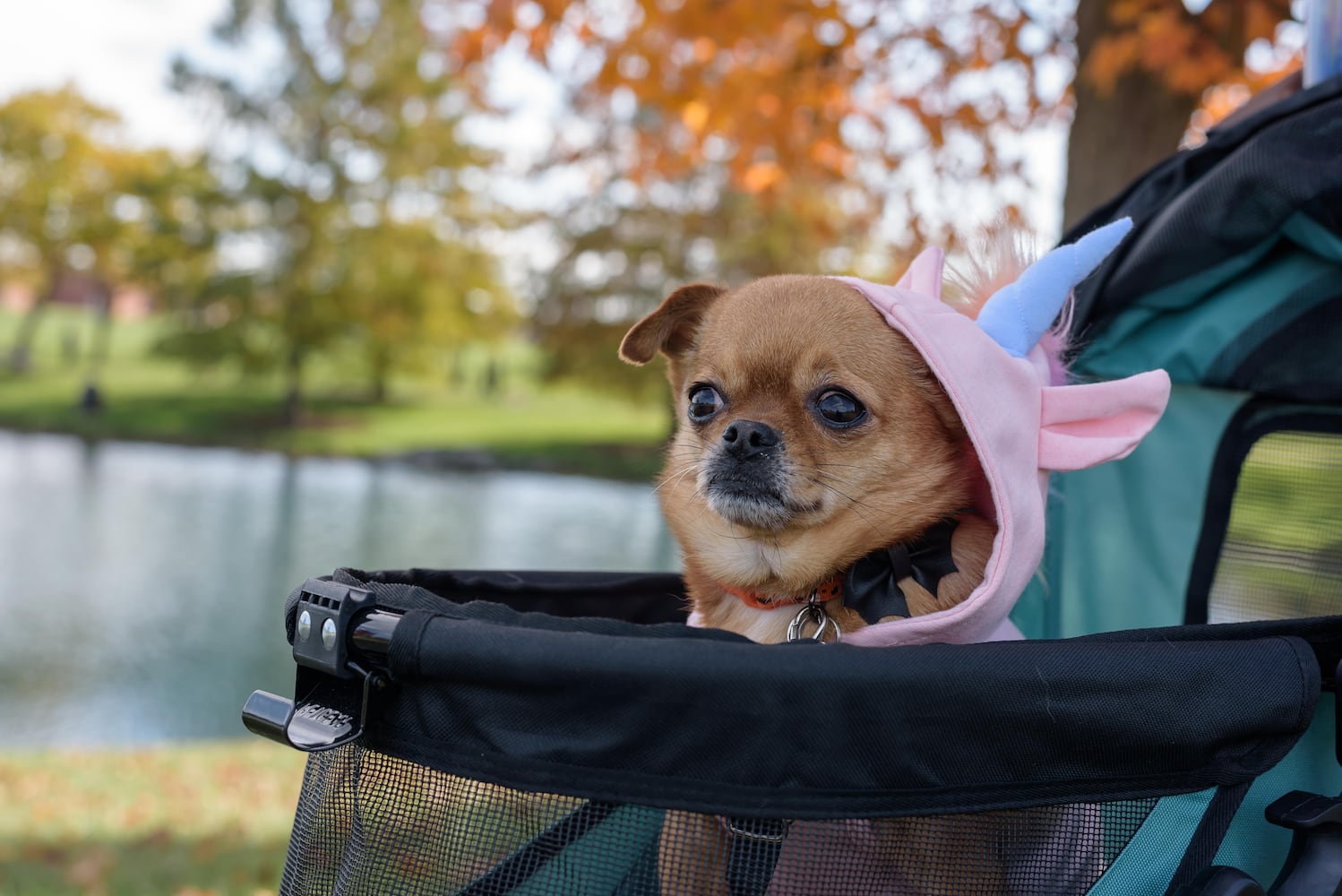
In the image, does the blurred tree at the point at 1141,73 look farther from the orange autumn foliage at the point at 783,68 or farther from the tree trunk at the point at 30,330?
the tree trunk at the point at 30,330

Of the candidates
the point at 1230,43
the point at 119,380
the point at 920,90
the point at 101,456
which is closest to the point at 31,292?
the point at 119,380

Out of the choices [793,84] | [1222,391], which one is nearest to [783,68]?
[793,84]

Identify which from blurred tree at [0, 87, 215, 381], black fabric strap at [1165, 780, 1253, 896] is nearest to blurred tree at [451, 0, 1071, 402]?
black fabric strap at [1165, 780, 1253, 896]

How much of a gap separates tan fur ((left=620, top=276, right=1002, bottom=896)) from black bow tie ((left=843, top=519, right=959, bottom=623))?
0.02 metres

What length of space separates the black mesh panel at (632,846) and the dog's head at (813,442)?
2.19ft

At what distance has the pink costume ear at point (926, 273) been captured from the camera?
196 cm

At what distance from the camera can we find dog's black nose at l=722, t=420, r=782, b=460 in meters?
1.64

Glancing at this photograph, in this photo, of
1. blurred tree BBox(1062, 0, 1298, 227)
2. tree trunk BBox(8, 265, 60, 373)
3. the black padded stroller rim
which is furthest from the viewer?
tree trunk BBox(8, 265, 60, 373)

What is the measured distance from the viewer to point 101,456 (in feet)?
58.5

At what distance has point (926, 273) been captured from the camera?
6.48ft

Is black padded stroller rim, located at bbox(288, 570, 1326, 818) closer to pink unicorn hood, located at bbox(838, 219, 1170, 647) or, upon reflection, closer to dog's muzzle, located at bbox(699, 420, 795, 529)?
pink unicorn hood, located at bbox(838, 219, 1170, 647)

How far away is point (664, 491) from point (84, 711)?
553 cm

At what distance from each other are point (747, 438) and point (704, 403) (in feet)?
0.80

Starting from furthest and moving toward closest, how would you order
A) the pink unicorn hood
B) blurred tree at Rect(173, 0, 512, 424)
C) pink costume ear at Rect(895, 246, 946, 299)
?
blurred tree at Rect(173, 0, 512, 424), pink costume ear at Rect(895, 246, 946, 299), the pink unicorn hood
